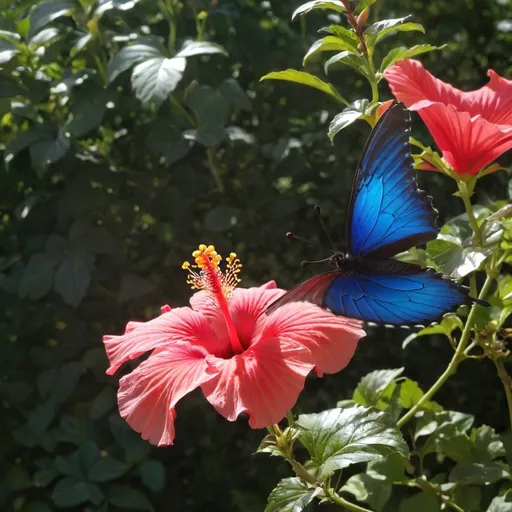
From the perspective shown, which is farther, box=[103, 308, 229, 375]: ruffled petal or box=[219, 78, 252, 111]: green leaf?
box=[219, 78, 252, 111]: green leaf

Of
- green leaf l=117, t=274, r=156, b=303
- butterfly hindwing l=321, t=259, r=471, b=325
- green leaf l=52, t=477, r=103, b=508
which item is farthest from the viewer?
green leaf l=117, t=274, r=156, b=303

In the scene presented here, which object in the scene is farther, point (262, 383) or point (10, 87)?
point (10, 87)

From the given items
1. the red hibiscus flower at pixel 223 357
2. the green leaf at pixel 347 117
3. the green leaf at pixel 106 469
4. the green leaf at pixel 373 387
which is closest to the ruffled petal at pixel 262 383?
the red hibiscus flower at pixel 223 357

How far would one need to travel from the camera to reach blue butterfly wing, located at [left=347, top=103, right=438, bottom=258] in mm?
780

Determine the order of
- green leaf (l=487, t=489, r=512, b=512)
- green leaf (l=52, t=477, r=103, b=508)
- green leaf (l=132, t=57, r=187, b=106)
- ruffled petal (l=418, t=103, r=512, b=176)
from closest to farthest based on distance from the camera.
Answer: ruffled petal (l=418, t=103, r=512, b=176) < green leaf (l=487, t=489, r=512, b=512) < green leaf (l=132, t=57, r=187, b=106) < green leaf (l=52, t=477, r=103, b=508)

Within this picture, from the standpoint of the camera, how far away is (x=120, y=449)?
57.0 inches

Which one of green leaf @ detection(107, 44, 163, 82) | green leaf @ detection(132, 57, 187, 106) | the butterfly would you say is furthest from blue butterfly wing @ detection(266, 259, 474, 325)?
green leaf @ detection(107, 44, 163, 82)

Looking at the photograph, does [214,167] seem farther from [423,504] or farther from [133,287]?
[423,504]

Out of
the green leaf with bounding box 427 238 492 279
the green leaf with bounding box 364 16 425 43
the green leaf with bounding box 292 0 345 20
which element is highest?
the green leaf with bounding box 292 0 345 20

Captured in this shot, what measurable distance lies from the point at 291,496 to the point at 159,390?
178mm

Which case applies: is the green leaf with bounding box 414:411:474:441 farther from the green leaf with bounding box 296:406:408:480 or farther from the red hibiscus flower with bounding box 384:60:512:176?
the red hibiscus flower with bounding box 384:60:512:176

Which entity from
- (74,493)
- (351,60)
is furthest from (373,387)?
(74,493)

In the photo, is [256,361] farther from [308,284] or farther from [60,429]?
[60,429]

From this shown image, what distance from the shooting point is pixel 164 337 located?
842 millimetres
